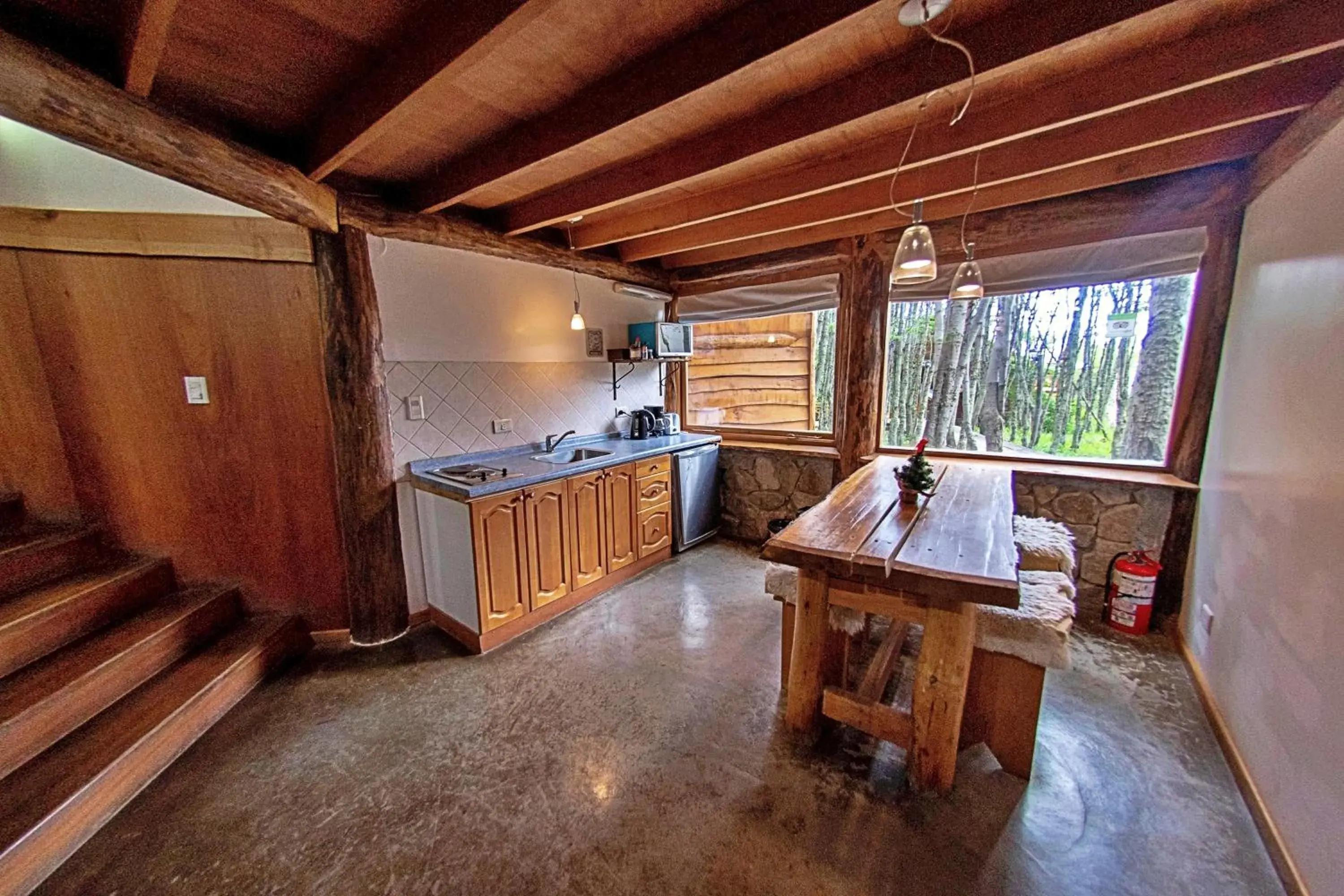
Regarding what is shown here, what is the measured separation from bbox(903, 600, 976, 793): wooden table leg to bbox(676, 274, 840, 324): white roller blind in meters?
2.59

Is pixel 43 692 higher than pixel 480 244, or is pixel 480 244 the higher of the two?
pixel 480 244

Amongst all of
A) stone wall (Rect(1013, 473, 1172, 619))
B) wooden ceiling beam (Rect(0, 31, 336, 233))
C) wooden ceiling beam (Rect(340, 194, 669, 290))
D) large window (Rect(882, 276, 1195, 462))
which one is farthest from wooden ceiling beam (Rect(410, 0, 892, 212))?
stone wall (Rect(1013, 473, 1172, 619))

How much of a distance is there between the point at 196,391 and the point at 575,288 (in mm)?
2191

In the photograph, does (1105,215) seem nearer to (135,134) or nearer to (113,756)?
(135,134)

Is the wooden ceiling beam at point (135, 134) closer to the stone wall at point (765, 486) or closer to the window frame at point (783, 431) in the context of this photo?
the window frame at point (783, 431)

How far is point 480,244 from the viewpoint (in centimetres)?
283

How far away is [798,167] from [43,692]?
12.1 feet

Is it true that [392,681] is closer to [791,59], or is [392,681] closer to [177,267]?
[177,267]

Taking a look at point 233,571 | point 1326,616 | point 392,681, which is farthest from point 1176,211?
point 233,571

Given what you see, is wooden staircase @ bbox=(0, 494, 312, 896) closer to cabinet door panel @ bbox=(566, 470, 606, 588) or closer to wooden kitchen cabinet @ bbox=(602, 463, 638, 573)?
cabinet door panel @ bbox=(566, 470, 606, 588)

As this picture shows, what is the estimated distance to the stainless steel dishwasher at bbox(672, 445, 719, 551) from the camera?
365cm

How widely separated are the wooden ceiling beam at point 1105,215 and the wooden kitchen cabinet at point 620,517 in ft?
7.23

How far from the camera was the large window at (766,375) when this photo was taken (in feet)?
13.0

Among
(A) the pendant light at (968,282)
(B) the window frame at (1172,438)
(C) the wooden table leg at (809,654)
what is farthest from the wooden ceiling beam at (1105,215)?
(C) the wooden table leg at (809,654)
